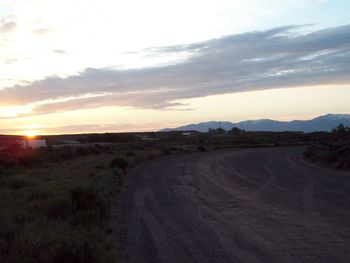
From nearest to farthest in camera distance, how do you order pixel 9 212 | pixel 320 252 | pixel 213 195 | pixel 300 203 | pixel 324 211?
pixel 320 252, pixel 9 212, pixel 324 211, pixel 300 203, pixel 213 195

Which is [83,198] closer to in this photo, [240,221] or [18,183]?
[240,221]

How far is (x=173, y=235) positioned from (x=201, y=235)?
70cm

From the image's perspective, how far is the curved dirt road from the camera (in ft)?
35.8

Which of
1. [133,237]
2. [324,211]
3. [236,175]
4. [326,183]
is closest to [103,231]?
[133,237]

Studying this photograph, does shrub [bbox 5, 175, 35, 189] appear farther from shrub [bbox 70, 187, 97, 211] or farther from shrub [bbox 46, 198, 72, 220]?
shrub [bbox 46, 198, 72, 220]

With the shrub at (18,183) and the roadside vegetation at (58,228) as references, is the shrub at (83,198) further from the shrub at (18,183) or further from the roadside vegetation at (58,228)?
the shrub at (18,183)

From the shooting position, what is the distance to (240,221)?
49.0 ft

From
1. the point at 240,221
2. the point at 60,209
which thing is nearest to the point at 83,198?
the point at 60,209

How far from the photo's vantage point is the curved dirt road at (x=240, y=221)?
10.9m

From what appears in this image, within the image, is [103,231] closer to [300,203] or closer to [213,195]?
[300,203]

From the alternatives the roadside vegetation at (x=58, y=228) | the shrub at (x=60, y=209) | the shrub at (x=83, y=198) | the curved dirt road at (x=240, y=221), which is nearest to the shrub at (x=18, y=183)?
the roadside vegetation at (x=58, y=228)

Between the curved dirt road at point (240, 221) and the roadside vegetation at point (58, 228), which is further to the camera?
the curved dirt road at point (240, 221)

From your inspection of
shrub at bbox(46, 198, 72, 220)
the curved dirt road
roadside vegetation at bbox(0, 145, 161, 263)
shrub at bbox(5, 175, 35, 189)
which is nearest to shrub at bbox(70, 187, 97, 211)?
roadside vegetation at bbox(0, 145, 161, 263)

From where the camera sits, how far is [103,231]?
13391 mm
